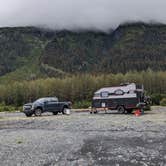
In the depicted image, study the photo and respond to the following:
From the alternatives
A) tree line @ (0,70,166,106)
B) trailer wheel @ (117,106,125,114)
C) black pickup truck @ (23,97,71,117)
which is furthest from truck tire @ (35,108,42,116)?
tree line @ (0,70,166,106)

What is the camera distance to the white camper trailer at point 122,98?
42281 millimetres

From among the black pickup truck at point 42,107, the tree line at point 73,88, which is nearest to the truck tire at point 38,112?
the black pickup truck at point 42,107

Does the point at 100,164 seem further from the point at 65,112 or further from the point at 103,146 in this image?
the point at 65,112

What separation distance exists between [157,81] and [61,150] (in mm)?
108175

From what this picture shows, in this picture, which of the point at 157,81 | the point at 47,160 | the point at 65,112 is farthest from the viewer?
the point at 157,81

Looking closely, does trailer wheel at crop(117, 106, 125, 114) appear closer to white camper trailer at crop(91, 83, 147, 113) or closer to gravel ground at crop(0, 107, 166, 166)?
white camper trailer at crop(91, 83, 147, 113)

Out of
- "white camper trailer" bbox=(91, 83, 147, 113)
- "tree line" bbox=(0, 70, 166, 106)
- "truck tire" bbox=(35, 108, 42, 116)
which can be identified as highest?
"white camper trailer" bbox=(91, 83, 147, 113)

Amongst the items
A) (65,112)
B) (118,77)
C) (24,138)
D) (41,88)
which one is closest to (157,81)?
(118,77)

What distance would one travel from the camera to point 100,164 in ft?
49.8

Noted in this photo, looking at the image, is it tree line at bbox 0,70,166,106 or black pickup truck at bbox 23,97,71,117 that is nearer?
black pickup truck at bbox 23,97,71,117

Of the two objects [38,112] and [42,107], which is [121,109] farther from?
[38,112]

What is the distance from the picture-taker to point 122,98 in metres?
42.8

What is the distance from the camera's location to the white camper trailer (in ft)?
139

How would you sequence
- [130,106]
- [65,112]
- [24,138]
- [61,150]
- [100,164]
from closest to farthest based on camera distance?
[100,164]
[61,150]
[24,138]
[130,106]
[65,112]
